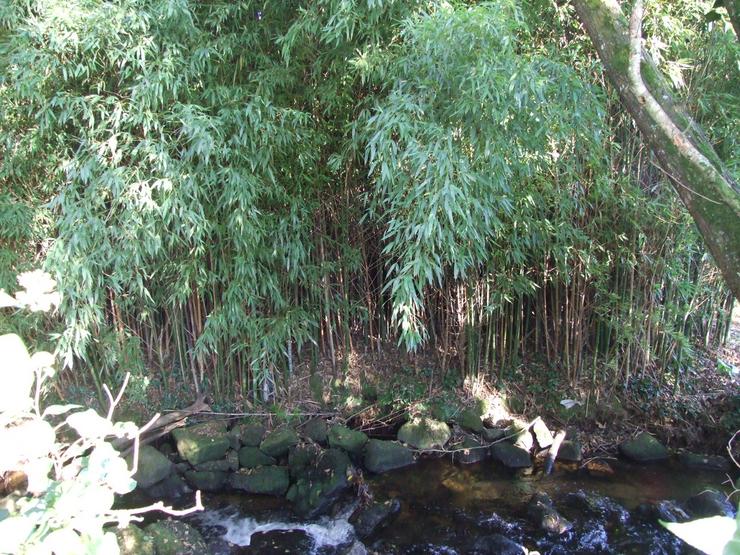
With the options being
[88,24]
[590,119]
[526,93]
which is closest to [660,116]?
[526,93]

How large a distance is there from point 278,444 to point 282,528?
2.26ft

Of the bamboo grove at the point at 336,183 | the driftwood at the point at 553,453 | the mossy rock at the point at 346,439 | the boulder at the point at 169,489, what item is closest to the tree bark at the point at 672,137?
the bamboo grove at the point at 336,183

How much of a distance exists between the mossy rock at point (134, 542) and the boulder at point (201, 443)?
1.02 meters

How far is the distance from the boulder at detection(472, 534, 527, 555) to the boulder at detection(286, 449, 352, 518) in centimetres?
102

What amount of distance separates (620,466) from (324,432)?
2.27 metres

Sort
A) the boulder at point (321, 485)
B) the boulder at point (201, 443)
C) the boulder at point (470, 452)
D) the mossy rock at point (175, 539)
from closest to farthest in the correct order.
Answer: the mossy rock at point (175, 539) < the boulder at point (321, 485) < the boulder at point (201, 443) < the boulder at point (470, 452)

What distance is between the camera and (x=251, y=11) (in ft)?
10.5

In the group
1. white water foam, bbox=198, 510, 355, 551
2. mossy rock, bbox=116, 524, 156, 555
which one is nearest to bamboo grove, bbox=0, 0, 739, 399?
white water foam, bbox=198, 510, 355, 551

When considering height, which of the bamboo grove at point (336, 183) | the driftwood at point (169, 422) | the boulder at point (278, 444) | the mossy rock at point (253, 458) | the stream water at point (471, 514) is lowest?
the stream water at point (471, 514)

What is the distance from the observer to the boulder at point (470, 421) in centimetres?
441

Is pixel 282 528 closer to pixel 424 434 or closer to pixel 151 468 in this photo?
pixel 151 468

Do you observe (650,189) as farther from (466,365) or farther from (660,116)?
(660,116)

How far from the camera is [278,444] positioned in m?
4.08

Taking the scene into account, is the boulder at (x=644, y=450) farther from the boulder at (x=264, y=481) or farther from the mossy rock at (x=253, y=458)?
the mossy rock at (x=253, y=458)
